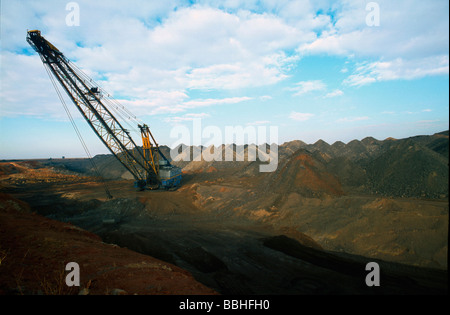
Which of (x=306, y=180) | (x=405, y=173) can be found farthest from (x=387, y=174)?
(x=306, y=180)

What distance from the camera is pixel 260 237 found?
12102 millimetres

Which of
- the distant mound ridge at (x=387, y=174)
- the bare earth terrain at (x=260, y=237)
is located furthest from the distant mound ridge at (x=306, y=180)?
the bare earth terrain at (x=260, y=237)

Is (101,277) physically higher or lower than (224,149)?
lower

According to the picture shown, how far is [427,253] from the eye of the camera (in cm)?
827

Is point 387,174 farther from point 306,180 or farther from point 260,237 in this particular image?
point 260,237

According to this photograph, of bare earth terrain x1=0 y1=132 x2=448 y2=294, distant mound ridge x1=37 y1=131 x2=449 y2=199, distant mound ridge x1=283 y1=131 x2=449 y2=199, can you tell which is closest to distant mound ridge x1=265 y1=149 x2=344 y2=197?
distant mound ridge x1=37 y1=131 x2=449 y2=199

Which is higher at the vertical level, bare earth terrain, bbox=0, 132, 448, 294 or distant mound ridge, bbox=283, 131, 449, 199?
distant mound ridge, bbox=283, 131, 449, 199

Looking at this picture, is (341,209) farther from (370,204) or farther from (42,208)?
(42,208)

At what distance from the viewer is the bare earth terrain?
621 centimetres

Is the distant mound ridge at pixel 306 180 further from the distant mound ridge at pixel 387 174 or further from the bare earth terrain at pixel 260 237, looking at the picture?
the bare earth terrain at pixel 260 237

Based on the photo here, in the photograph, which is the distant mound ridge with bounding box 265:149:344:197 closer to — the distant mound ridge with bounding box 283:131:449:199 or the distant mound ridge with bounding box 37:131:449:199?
the distant mound ridge with bounding box 37:131:449:199
